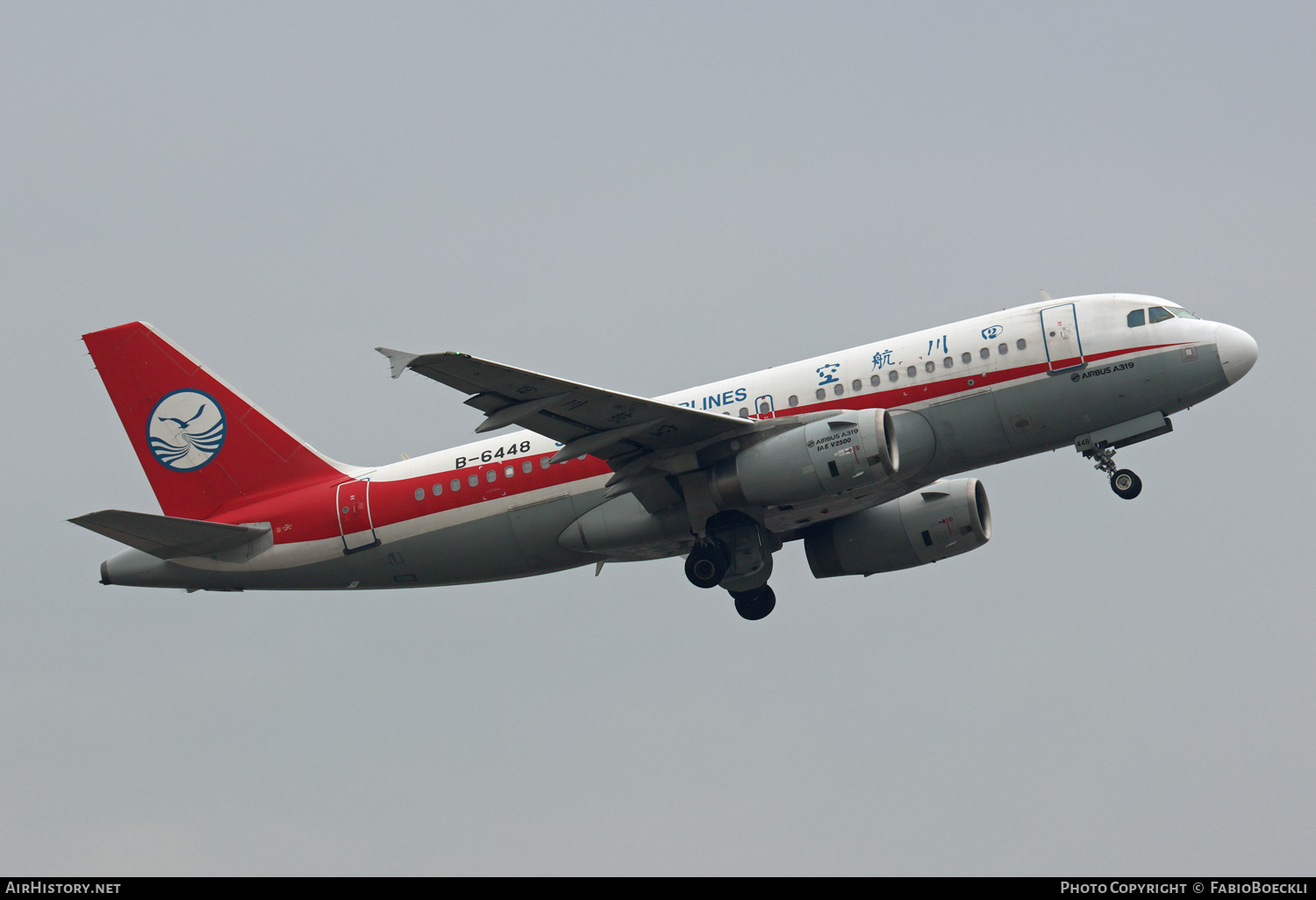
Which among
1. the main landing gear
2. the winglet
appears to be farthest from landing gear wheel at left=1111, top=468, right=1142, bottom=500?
the winglet

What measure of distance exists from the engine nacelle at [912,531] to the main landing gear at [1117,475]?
505 centimetres

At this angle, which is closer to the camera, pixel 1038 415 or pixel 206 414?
pixel 1038 415

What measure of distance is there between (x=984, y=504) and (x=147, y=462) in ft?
78.1

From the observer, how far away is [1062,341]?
3284cm

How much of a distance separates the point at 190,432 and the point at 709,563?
52.0 ft

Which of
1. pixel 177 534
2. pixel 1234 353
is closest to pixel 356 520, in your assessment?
pixel 177 534

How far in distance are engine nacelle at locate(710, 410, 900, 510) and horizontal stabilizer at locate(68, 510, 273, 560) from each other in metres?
13.4

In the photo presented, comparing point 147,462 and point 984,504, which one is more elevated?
point 147,462

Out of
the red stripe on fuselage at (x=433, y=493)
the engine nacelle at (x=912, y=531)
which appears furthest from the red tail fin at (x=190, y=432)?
the engine nacelle at (x=912, y=531)

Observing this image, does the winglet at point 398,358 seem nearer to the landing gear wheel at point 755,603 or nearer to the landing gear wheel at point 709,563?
the landing gear wheel at point 709,563

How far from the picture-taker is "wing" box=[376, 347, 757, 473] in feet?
95.6

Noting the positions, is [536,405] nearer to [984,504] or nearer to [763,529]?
[763,529]
